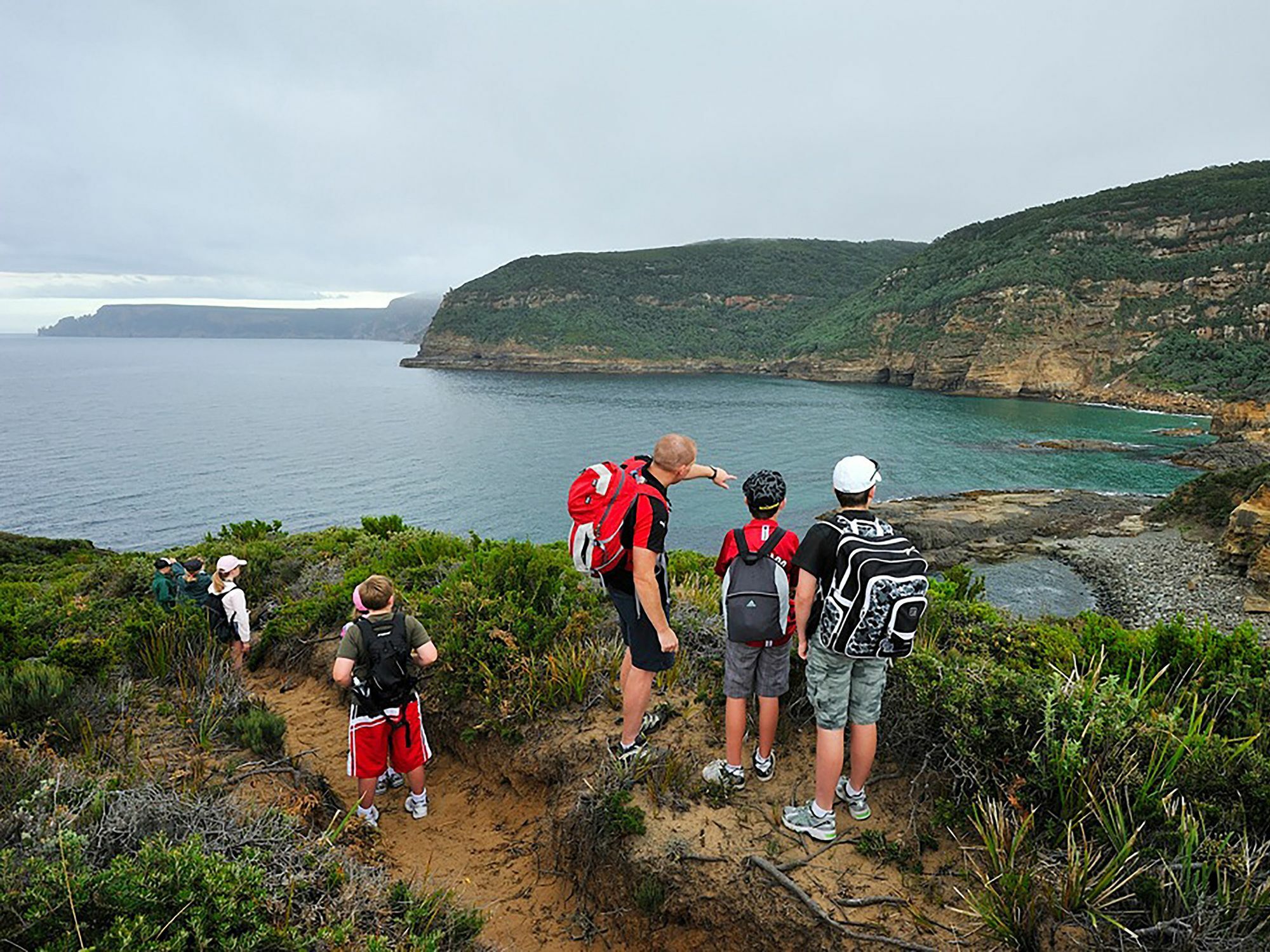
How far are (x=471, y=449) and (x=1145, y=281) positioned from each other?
240 feet

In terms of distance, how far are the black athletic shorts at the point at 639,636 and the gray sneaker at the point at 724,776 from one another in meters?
0.71

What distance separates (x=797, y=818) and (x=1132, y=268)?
89089mm

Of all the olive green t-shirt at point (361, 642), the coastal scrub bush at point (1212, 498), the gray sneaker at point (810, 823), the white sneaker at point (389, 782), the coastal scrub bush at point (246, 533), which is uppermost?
the olive green t-shirt at point (361, 642)

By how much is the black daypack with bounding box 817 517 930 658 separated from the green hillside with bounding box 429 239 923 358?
108 metres

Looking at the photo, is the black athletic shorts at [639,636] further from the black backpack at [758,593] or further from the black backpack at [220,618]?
the black backpack at [220,618]

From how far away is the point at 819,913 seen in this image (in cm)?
292

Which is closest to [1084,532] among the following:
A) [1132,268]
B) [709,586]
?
[709,586]

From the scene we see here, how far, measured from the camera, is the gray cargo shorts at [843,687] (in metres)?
3.22

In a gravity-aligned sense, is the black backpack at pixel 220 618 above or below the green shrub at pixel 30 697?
below

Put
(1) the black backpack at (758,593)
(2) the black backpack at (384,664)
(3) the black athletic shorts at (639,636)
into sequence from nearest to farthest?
1. (1) the black backpack at (758,593)
2. (3) the black athletic shorts at (639,636)
3. (2) the black backpack at (384,664)

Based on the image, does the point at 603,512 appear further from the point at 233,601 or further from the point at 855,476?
the point at 233,601

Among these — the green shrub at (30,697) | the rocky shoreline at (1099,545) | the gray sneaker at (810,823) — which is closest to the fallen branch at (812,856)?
the gray sneaker at (810,823)

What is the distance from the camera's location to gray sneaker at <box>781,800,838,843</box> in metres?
3.30

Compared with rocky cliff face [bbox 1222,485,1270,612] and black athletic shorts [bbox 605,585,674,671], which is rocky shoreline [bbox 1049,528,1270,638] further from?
black athletic shorts [bbox 605,585,674,671]
